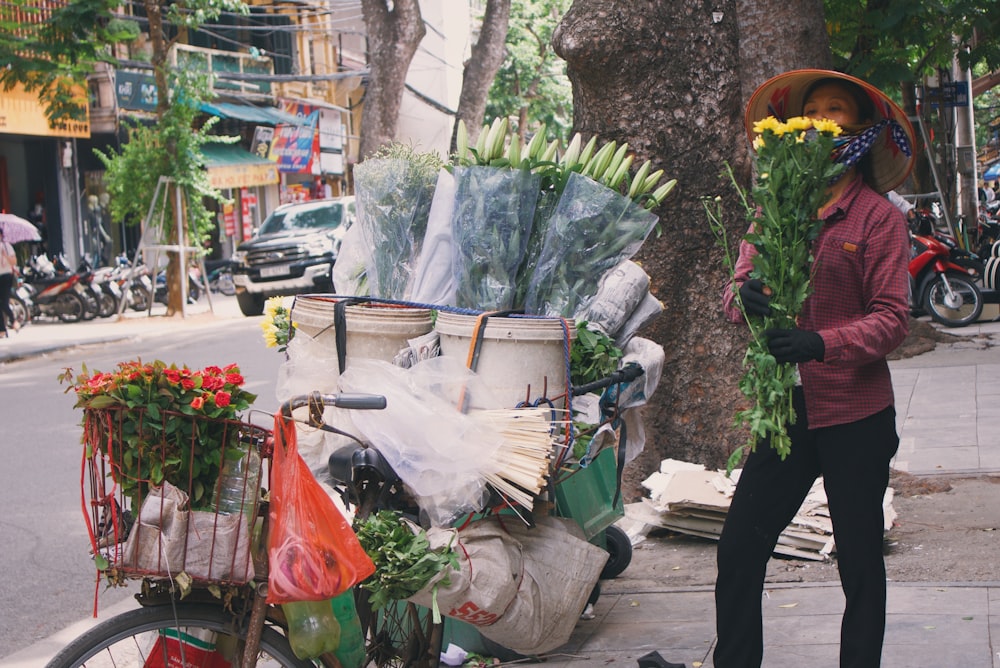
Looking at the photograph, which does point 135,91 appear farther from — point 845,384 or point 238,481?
point 845,384

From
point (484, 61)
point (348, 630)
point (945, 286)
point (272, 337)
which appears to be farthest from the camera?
point (484, 61)

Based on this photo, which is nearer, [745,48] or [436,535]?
[436,535]

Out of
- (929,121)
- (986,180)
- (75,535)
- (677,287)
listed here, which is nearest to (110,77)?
(929,121)

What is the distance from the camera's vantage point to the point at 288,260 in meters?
19.1

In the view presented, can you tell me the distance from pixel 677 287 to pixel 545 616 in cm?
243

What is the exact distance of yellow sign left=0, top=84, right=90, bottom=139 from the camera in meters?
19.6

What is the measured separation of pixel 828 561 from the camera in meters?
4.70

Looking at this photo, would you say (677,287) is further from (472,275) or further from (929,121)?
(929,121)

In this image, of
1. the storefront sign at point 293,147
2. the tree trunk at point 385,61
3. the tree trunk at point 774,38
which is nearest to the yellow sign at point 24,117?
the tree trunk at point 385,61

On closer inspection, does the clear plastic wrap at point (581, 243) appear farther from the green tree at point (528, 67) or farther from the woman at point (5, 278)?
the green tree at point (528, 67)

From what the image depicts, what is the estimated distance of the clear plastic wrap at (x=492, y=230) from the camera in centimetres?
358

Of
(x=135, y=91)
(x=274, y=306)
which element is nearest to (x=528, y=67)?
(x=135, y=91)

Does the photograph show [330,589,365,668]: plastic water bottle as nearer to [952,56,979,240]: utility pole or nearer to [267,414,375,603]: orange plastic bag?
[267,414,375,603]: orange plastic bag

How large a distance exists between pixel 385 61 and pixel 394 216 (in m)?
14.9
